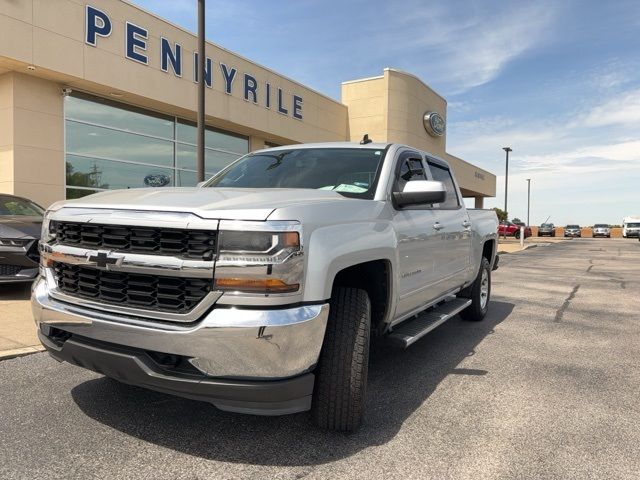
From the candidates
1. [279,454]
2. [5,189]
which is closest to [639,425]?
[279,454]

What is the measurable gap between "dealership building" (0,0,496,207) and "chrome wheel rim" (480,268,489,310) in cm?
1047

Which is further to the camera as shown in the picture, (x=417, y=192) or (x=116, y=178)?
(x=116, y=178)

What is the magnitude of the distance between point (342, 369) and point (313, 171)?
1.82 m

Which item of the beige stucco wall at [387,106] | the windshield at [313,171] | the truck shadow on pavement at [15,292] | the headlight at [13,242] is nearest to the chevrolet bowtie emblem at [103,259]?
the windshield at [313,171]

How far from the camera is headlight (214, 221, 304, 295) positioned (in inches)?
98.0

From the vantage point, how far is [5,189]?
1186 centimetres

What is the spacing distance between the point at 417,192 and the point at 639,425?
213 cm

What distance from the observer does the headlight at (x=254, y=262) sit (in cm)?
249

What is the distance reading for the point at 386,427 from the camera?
323cm

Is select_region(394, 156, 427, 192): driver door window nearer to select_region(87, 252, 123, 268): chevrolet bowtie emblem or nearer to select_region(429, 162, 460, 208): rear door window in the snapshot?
select_region(429, 162, 460, 208): rear door window

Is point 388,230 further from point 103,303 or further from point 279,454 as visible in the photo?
point 103,303

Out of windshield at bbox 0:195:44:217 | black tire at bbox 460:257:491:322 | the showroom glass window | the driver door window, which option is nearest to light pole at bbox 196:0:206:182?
windshield at bbox 0:195:44:217

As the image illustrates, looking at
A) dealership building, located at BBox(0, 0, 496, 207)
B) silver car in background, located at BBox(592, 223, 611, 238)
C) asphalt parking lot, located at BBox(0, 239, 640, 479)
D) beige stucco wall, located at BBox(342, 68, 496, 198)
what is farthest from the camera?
silver car in background, located at BBox(592, 223, 611, 238)

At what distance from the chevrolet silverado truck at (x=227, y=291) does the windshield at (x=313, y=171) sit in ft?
0.97
